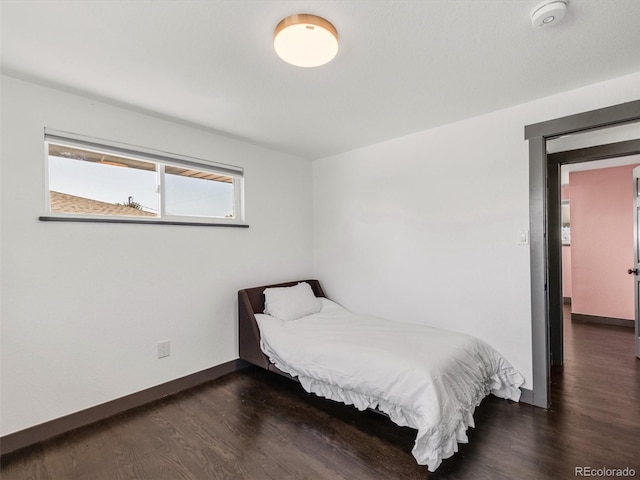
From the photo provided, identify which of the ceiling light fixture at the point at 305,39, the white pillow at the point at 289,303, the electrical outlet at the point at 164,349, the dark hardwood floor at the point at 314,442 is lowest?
the dark hardwood floor at the point at 314,442

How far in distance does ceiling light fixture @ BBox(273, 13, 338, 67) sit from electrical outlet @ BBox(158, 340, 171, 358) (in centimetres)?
243

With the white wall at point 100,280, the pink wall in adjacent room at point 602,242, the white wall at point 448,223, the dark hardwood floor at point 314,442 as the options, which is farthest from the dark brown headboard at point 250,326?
the pink wall in adjacent room at point 602,242

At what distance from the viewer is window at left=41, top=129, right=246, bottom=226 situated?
2277mm

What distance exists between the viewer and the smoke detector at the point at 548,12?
1429 millimetres

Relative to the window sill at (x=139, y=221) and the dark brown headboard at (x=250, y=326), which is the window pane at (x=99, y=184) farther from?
the dark brown headboard at (x=250, y=326)

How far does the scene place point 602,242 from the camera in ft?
15.9

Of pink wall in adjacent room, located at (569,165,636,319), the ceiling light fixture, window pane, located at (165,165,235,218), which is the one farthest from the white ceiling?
pink wall in adjacent room, located at (569,165,636,319)

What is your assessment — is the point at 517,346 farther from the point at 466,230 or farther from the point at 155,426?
the point at 155,426

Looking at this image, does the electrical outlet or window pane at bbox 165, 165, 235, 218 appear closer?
the electrical outlet

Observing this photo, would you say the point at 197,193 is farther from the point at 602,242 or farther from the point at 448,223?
the point at 602,242

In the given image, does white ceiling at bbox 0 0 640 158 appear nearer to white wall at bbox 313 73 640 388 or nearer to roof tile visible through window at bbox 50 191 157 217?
Result: white wall at bbox 313 73 640 388

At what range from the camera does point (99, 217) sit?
2383mm

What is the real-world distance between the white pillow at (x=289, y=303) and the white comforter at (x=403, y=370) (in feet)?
0.40

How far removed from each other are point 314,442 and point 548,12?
8.76 ft
